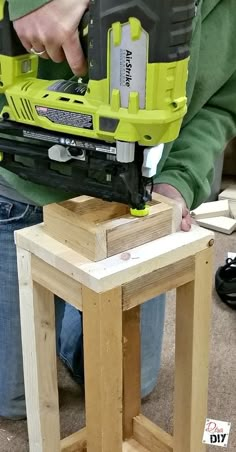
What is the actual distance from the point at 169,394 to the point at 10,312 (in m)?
0.47

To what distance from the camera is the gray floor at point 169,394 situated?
1.52 m

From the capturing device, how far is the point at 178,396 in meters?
1.20

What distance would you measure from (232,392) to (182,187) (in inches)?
25.9

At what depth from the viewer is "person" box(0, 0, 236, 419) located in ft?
3.03

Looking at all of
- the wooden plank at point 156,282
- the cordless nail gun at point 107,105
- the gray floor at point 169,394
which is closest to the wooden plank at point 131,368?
the gray floor at point 169,394

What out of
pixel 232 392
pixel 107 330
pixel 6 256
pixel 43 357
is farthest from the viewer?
pixel 232 392

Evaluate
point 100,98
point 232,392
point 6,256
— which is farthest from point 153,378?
point 100,98

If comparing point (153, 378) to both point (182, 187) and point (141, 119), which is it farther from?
point (141, 119)

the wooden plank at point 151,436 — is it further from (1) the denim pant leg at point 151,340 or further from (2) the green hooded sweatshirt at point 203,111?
(2) the green hooded sweatshirt at point 203,111

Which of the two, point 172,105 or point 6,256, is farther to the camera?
point 6,256

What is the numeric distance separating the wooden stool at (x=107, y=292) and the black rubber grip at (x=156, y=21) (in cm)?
27

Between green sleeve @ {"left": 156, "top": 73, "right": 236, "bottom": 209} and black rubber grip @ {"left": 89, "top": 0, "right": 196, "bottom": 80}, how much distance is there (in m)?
0.36

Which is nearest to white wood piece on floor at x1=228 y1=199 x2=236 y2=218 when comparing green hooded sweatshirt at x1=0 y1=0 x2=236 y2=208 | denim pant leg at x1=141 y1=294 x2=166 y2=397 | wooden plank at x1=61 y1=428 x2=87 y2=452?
denim pant leg at x1=141 y1=294 x2=166 y2=397

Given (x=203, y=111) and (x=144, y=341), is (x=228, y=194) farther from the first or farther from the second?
(x=203, y=111)
